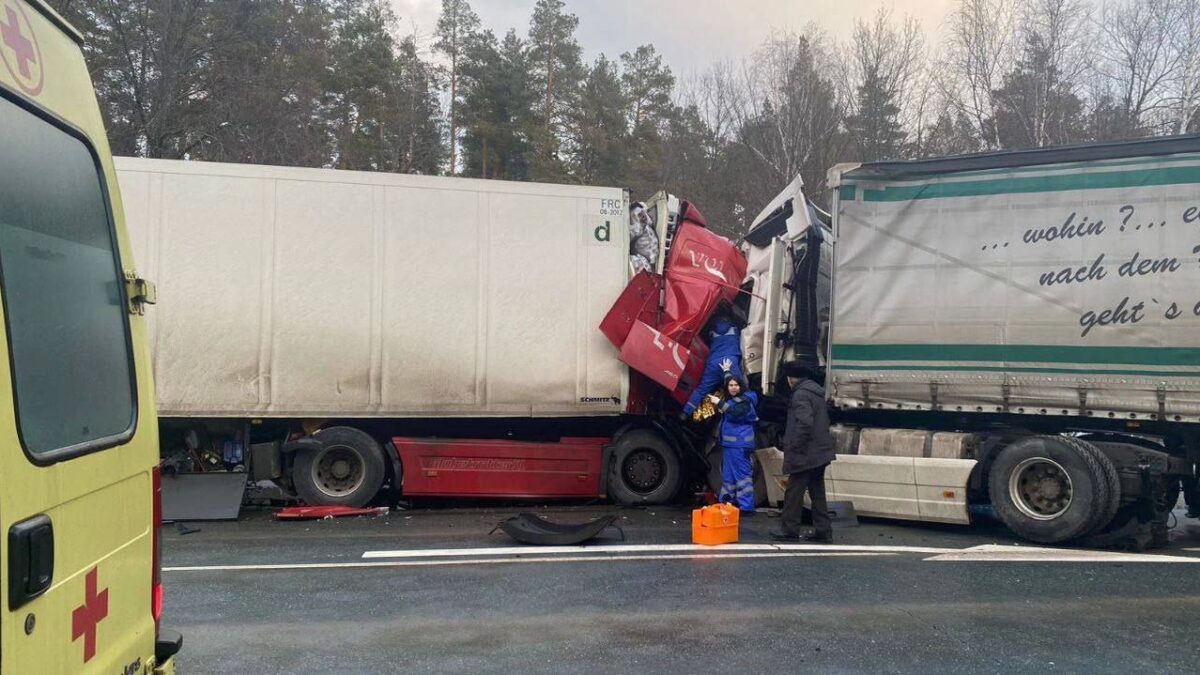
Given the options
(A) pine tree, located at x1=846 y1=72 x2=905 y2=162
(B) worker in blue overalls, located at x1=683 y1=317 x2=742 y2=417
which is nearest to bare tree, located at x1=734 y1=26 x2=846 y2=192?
(A) pine tree, located at x1=846 y1=72 x2=905 y2=162

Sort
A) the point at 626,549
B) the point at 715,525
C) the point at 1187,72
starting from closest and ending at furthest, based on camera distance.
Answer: the point at 626,549 < the point at 715,525 < the point at 1187,72

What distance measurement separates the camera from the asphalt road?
14.9ft

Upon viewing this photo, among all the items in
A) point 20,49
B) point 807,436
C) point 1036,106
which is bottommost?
point 807,436

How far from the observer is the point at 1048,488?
746cm

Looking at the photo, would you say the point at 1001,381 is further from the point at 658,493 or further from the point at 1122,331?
the point at 658,493

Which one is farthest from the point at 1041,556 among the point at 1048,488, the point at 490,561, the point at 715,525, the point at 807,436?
the point at 490,561

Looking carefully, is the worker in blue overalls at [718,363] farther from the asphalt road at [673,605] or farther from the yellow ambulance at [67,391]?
the yellow ambulance at [67,391]

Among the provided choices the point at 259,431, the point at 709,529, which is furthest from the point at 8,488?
the point at 259,431

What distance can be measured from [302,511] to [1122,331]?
7.73 m

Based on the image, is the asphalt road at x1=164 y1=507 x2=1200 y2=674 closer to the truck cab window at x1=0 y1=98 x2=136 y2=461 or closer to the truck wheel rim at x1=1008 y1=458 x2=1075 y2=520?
the truck wheel rim at x1=1008 y1=458 x2=1075 y2=520

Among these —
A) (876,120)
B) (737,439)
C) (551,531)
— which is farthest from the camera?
(876,120)

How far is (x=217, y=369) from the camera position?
8.35 m

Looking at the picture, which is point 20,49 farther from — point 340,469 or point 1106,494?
point 1106,494

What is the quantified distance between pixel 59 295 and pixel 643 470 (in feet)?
25.1
